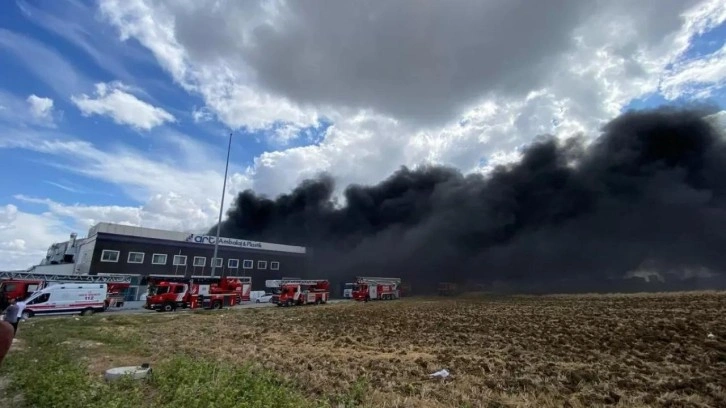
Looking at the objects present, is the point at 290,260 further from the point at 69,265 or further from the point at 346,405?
the point at 346,405

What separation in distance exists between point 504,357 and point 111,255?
64.2 metres

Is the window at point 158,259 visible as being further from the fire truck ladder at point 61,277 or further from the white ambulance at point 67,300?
the white ambulance at point 67,300

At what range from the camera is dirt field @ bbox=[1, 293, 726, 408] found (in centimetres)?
965

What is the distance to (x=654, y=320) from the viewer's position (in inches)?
947

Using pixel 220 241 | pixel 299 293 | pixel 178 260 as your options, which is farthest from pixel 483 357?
pixel 220 241

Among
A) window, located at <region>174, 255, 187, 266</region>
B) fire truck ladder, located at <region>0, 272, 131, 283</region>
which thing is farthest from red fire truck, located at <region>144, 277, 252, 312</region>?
window, located at <region>174, 255, 187, 266</region>

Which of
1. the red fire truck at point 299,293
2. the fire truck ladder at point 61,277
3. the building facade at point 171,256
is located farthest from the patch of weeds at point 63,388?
the building facade at point 171,256

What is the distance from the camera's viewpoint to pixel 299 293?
53125 mm

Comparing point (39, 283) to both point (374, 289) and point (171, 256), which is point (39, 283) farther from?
point (374, 289)

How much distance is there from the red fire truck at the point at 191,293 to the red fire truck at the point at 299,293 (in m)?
5.24

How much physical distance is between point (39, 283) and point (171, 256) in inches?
993

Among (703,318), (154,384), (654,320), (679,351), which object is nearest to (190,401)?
(154,384)

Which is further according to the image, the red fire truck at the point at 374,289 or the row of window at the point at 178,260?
the red fire truck at the point at 374,289

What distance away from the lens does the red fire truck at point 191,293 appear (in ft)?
137
